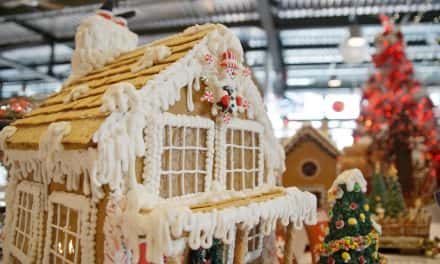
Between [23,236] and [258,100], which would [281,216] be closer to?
[258,100]

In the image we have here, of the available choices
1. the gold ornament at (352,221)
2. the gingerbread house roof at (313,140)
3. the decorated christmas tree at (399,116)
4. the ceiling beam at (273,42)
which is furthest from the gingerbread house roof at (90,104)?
the ceiling beam at (273,42)

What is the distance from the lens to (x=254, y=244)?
3.25 m

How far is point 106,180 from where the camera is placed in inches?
Result: 78.2

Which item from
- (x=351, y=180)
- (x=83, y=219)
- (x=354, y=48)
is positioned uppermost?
(x=354, y=48)

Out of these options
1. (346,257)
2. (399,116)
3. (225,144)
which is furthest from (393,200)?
(225,144)

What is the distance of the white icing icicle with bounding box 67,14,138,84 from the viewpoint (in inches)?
139

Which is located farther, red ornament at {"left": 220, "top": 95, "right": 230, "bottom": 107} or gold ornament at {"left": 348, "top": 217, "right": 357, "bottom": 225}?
gold ornament at {"left": 348, "top": 217, "right": 357, "bottom": 225}

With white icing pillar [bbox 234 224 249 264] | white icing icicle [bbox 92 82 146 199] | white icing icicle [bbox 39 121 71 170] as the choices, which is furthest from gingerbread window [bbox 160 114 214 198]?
white icing icicle [bbox 39 121 71 170]

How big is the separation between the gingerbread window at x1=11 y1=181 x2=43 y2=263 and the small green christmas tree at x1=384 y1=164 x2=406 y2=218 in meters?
4.23

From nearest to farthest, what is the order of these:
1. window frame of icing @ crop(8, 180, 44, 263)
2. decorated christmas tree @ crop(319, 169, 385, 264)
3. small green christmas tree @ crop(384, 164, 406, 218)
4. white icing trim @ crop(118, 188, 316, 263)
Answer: white icing trim @ crop(118, 188, 316, 263) → window frame of icing @ crop(8, 180, 44, 263) → decorated christmas tree @ crop(319, 169, 385, 264) → small green christmas tree @ crop(384, 164, 406, 218)

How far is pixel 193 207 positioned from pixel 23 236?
5.32ft

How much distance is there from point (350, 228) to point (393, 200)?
2862mm

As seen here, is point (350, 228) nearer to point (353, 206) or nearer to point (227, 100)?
point (353, 206)

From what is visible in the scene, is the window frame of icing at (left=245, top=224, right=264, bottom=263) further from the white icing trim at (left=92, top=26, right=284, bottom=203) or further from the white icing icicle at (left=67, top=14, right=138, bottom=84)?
the white icing icicle at (left=67, top=14, right=138, bottom=84)
